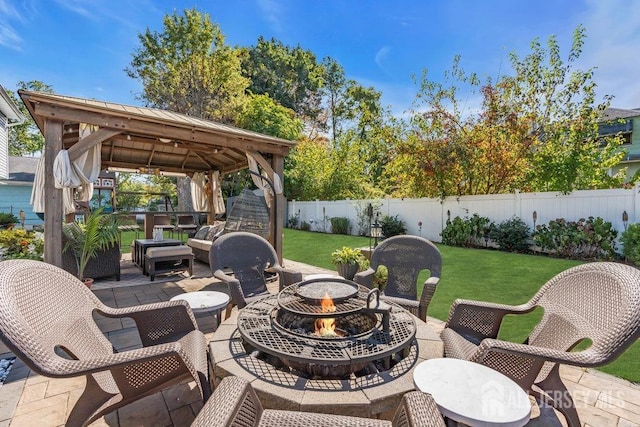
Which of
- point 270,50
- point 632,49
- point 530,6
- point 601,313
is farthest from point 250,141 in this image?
point 270,50

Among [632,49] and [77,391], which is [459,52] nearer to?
[632,49]

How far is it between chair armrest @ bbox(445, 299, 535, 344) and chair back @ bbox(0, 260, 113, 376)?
240cm

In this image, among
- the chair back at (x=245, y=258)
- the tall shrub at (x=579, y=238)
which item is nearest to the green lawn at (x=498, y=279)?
the tall shrub at (x=579, y=238)

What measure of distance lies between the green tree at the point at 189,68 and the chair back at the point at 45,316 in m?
15.1

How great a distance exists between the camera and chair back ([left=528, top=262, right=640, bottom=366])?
149 cm

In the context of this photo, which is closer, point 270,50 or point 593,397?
point 593,397

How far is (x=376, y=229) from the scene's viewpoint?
547cm

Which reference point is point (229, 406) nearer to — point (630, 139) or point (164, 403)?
point (164, 403)

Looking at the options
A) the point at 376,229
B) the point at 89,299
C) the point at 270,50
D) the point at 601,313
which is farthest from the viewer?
the point at 270,50

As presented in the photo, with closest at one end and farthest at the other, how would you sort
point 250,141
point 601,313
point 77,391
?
point 601,313 → point 77,391 → point 250,141

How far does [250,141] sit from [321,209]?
831 cm

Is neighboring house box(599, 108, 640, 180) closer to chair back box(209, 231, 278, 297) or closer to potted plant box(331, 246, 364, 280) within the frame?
potted plant box(331, 246, 364, 280)

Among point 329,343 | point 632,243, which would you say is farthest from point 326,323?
point 632,243

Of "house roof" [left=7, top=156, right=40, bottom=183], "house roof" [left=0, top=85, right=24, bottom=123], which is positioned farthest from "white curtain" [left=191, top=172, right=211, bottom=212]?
"house roof" [left=7, top=156, right=40, bottom=183]
